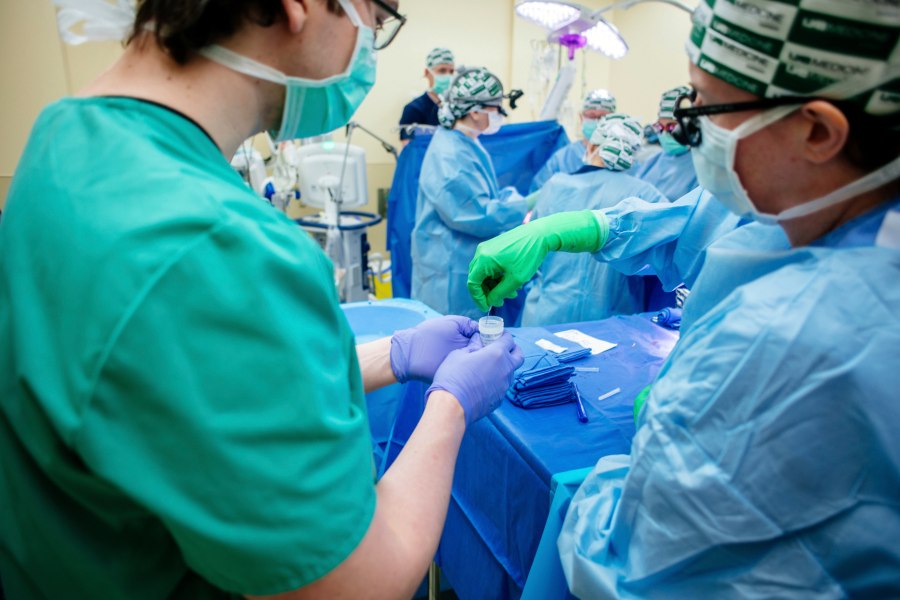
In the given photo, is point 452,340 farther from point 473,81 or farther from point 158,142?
point 473,81

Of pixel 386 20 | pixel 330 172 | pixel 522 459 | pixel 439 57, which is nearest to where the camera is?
pixel 386 20

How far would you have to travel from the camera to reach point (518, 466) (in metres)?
1.09

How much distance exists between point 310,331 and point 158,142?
26 centimetres

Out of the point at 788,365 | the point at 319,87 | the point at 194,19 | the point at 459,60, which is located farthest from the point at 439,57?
the point at 788,365

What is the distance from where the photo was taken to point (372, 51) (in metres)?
0.79

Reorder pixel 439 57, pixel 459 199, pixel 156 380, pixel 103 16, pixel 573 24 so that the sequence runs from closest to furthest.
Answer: pixel 156 380 < pixel 103 16 < pixel 573 24 < pixel 459 199 < pixel 439 57

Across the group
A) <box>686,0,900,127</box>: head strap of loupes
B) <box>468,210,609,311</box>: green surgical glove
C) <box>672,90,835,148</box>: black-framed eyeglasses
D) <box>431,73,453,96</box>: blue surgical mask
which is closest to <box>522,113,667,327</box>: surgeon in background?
<box>468,210,609,311</box>: green surgical glove

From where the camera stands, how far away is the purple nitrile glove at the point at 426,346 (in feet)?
3.78

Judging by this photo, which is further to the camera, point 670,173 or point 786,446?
point 670,173

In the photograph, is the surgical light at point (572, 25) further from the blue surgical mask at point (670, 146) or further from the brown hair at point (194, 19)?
the brown hair at point (194, 19)

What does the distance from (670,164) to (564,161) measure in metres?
0.75

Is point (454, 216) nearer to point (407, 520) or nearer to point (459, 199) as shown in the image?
point (459, 199)

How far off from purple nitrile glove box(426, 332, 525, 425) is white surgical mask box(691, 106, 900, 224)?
0.47m

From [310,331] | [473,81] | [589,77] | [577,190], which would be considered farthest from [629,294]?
[589,77]
